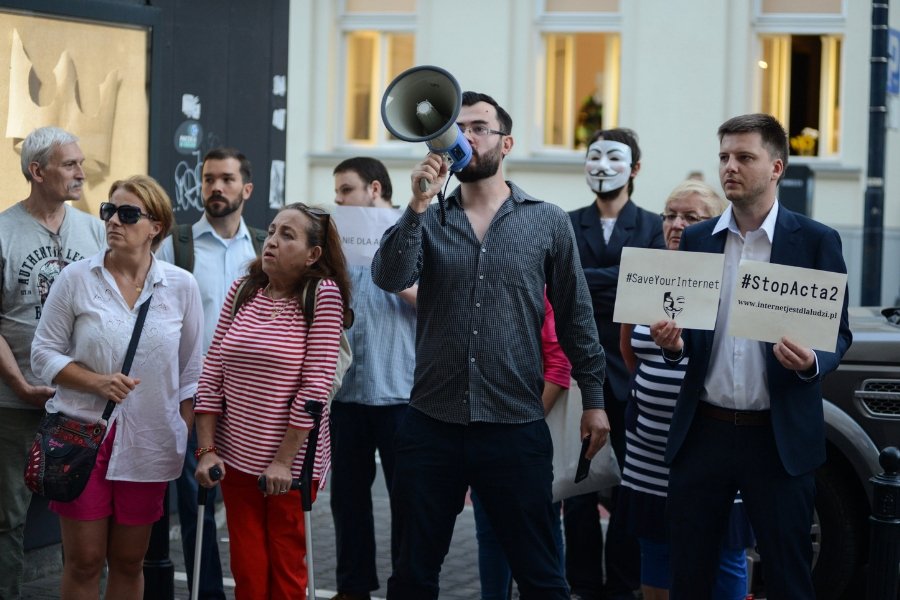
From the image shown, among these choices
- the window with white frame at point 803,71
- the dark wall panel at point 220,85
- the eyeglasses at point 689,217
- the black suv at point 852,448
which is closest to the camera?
the eyeglasses at point 689,217

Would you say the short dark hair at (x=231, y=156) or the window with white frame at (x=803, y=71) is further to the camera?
the window with white frame at (x=803, y=71)

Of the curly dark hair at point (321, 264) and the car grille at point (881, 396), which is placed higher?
the curly dark hair at point (321, 264)

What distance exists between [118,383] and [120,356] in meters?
0.15

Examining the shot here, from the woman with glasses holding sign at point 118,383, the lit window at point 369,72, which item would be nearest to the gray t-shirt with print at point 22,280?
the woman with glasses holding sign at point 118,383

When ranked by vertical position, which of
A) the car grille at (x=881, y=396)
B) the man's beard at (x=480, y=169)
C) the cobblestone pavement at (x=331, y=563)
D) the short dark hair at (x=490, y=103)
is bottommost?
the cobblestone pavement at (x=331, y=563)

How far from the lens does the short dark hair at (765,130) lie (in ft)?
16.2

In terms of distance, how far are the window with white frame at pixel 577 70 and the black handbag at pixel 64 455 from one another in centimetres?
1453

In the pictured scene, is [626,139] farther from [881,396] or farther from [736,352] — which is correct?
[736,352]

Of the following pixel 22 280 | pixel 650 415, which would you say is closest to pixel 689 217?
pixel 650 415

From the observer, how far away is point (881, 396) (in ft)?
22.4

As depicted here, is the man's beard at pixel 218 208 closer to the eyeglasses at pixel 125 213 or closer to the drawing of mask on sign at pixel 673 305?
the eyeglasses at pixel 125 213

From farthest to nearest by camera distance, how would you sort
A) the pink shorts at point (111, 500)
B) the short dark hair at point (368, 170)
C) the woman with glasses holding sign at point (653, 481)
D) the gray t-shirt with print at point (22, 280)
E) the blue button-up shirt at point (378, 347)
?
the short dark hair at point (368, 170) < the blue button-up shirt at point (378, 347) < the gray t-shirt with print at point (22, 280) < the woman with glasses holding sign at point (653, 481) < the pink shorts at point (111, 500)

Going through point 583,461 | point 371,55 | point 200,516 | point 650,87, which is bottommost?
point 200,516

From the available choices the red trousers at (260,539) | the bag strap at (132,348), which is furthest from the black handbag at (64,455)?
the red trousers at (260,539)
